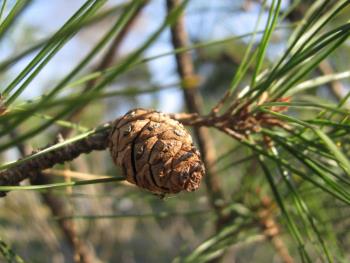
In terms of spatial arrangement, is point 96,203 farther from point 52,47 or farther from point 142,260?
point 142,260

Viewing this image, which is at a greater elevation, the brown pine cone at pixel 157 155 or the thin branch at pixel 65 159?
the thin branch at pixel 65 159

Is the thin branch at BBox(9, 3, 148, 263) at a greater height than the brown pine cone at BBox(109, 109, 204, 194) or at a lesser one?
greater

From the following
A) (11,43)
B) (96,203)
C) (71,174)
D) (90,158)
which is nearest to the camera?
(71,174)

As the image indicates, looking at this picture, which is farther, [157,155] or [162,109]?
[162,109]

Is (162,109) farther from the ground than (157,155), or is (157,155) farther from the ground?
(162,109)

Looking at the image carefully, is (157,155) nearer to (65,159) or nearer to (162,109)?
(65,159)

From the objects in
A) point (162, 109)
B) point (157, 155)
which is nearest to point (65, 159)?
point (157, 155)

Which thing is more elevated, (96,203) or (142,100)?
(142,100)

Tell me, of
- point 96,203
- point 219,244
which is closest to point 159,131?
point 219,244
